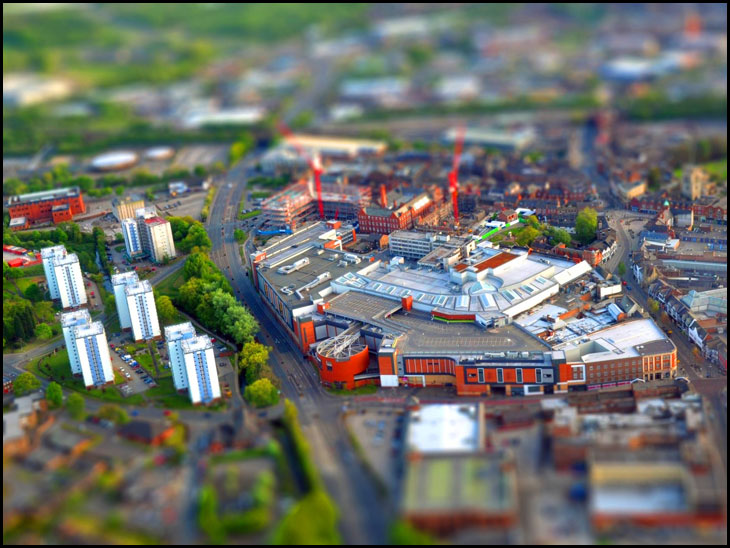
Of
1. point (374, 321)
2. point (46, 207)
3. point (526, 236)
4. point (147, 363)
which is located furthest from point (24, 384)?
point (526, 236)

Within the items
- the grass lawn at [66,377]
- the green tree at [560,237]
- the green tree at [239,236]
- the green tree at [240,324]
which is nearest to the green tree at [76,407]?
the grass lawn at [66,377]

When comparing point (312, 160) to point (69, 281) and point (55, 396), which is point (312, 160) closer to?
point (69, 281)

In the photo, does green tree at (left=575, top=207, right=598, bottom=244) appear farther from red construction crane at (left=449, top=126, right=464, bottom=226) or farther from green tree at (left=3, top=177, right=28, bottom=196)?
green tree at (left=3, top=177, right=28, bottom=196)

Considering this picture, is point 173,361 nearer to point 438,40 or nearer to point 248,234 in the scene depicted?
point 248,234

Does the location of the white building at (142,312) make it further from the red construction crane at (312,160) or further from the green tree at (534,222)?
the green tree at (534,222)

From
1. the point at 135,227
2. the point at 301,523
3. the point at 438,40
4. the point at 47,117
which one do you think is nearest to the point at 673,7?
the point at 438,40

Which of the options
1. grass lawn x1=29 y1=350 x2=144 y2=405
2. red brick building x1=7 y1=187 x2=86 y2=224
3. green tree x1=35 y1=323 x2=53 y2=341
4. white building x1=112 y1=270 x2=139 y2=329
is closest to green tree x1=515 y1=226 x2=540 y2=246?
white building x1=112 y1=270 x2=139 y2=329
